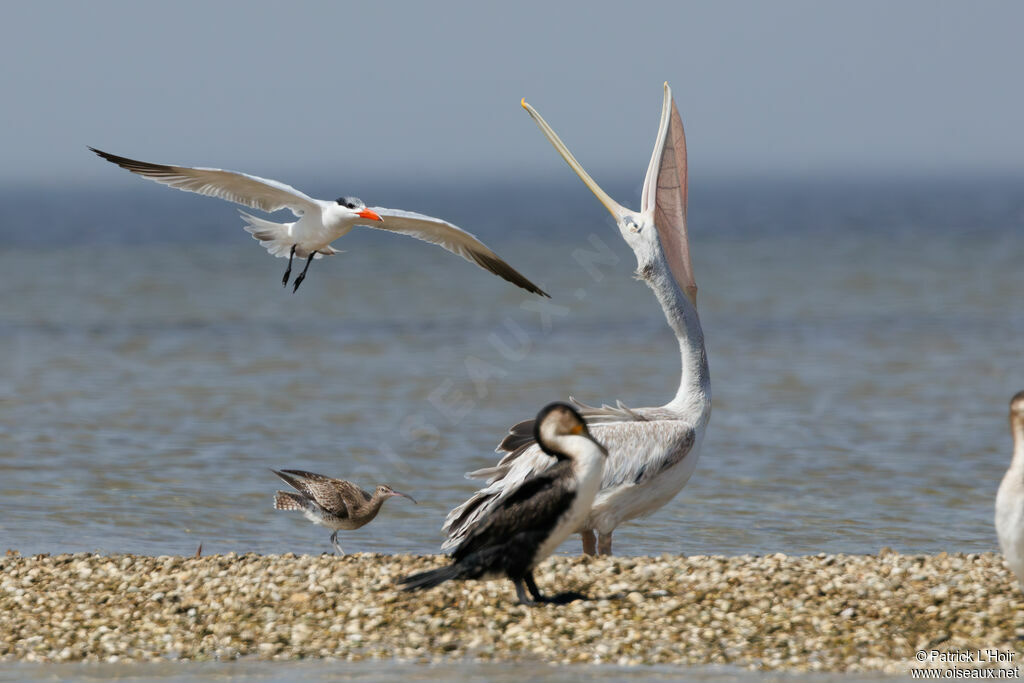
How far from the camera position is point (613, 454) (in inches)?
324

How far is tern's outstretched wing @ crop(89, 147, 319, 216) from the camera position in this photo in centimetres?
887

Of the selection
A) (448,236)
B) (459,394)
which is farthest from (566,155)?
(459,394)

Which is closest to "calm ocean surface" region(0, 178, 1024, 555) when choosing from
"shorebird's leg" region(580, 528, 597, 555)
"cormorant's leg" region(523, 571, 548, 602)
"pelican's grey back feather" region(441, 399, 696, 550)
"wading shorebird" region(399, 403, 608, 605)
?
"shorebird's leg" region(580, 528, 597, 555)

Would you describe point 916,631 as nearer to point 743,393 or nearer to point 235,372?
point 743,393

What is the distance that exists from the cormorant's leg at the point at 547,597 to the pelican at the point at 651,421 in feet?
2.02

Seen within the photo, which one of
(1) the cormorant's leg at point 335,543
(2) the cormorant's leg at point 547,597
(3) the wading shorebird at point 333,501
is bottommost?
(1) the cormorant's leg at point 335,543

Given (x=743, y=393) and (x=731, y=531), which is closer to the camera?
(x=731, y=531)

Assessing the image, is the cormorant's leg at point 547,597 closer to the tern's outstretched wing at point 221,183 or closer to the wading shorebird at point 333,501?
the wading shorebird at point 333,501

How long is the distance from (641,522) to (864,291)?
21516 mm

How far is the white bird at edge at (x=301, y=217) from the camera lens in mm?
9041

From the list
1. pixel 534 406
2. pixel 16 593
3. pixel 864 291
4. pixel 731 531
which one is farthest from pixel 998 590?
pixel 864 291

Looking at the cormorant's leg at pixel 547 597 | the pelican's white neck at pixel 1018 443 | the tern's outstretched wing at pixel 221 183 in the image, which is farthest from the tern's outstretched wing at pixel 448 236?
the pelican's white neck at pixel 1018 443

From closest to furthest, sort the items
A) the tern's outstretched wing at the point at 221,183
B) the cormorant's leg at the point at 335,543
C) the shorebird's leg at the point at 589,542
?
1. the shorebird's leg at the point at 589,542
2. the tern's outstretched wing at the point at 221,183
3. the cormorant's leg at the point at 335,543

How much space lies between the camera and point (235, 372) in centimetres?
1903
